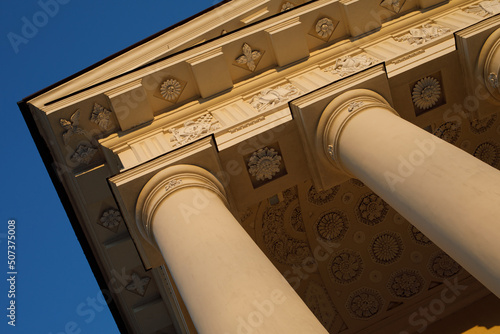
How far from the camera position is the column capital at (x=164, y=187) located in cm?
1058

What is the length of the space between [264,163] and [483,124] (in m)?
7.31

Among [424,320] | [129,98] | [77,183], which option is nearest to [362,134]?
[129,98]

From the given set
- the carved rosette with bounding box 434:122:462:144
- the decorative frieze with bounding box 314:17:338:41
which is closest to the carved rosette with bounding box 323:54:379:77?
the decorative frieze with bounding box 314:17:338:41

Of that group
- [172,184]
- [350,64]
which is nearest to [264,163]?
[172,184]

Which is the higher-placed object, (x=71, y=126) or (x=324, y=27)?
(x=324, y=27)

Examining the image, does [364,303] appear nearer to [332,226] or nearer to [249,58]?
[332,226]

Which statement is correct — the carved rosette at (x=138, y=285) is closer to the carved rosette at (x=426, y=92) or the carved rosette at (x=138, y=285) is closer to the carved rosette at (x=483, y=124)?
the carved rosette at (x=426, y=92)

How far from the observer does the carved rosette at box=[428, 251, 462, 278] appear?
1764 cm

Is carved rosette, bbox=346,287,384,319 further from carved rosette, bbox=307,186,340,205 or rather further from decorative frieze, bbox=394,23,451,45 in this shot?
decorative frieze, bbox=394,23,451,45

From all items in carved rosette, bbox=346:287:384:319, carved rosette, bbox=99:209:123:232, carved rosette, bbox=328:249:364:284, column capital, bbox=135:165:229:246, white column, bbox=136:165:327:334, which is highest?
column capital, bbox=135:165:229:246

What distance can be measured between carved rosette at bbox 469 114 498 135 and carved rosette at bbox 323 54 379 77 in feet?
13.9

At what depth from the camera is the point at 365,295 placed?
17.4 metres

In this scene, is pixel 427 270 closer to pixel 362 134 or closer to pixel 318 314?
pixel 318 314

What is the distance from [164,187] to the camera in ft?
35.3
